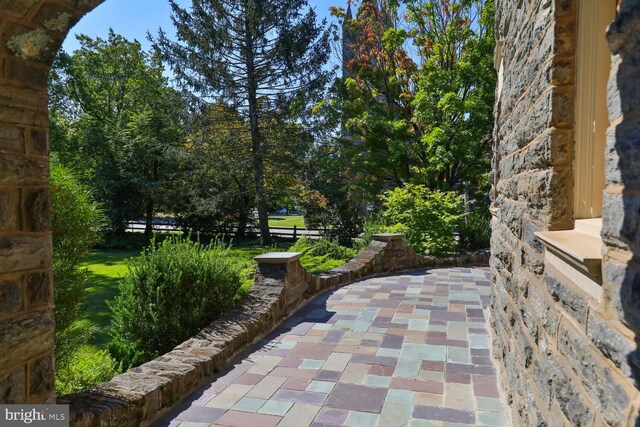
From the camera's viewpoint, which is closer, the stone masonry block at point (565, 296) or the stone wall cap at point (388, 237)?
the stone masonry block at point (565, 296)

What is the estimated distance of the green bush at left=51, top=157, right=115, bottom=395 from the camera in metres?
3.25

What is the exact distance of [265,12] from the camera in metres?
14.9

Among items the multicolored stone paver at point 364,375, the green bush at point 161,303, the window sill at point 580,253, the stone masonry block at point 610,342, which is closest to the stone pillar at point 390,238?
the multicolored stone paver at point 364,375

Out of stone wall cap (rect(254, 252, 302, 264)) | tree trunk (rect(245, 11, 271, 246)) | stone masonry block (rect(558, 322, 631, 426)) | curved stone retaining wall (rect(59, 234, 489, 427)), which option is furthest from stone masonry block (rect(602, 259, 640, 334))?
tree trunk (rect(245, 11, 271, 246))

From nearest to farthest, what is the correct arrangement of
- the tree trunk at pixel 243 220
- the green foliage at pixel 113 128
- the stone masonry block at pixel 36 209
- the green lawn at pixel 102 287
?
the stone masonry block at pixel 36 209, the green lawn at pixel 102 287, the green foliage at pixel 113 128, the tree trunk at pixel 243 220

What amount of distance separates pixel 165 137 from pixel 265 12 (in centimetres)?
688

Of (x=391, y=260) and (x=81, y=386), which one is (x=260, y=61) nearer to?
(x=391, y=260)

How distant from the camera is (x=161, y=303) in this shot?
4152mm

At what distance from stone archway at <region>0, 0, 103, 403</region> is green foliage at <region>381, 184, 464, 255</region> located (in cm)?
804

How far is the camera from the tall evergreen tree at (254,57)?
1518cm

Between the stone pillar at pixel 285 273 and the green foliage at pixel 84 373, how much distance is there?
2058mm

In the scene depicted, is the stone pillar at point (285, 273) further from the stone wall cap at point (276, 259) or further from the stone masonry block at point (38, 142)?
the stone masonry block at point (38, 142)

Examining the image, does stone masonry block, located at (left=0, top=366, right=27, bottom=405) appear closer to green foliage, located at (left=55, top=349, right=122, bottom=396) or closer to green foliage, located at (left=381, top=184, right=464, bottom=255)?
green foliage, located at (left=55, top=349, right=122, bottom=396)

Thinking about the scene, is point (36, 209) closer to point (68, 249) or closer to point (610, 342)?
point (68, 249)
